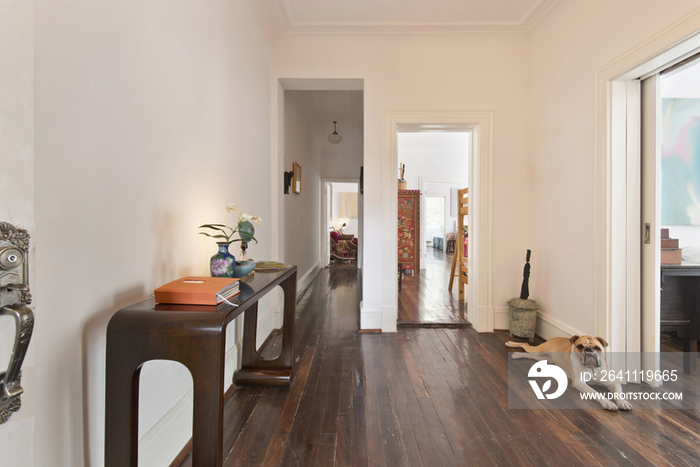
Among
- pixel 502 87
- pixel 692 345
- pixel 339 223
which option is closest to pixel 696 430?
pixel 692 345

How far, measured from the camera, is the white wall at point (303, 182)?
416 centimetres

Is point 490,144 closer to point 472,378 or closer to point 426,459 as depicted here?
point 472,378

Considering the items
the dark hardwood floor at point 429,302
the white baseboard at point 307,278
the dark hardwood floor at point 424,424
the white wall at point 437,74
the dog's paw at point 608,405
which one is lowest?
the dark hardwood floor at point 424,424

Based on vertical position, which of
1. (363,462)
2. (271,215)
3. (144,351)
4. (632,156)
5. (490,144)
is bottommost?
(363,462)

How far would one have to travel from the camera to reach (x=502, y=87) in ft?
10.5

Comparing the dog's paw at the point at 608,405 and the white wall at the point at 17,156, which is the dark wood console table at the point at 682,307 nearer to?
the dog's paw at the point at 608,405

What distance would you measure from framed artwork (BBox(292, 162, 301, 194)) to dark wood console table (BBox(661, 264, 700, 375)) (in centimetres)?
371

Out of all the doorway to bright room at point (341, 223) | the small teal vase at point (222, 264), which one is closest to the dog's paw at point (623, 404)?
the small teal vase at point (222, 264)

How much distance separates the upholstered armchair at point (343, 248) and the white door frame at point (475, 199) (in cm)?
550

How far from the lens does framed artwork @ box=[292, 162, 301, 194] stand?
172 inches

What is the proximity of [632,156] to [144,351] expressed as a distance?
2.92 meters

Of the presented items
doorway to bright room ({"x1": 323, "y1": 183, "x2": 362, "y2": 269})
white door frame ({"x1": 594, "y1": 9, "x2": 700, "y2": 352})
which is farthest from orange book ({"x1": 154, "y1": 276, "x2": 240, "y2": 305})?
doorway to bright room ({"x1": 323, "y1": 183, "x2": 362, "y2": 269})

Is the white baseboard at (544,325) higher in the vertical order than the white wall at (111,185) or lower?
lower

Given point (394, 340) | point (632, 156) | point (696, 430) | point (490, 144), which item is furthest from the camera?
point (490, 144)
